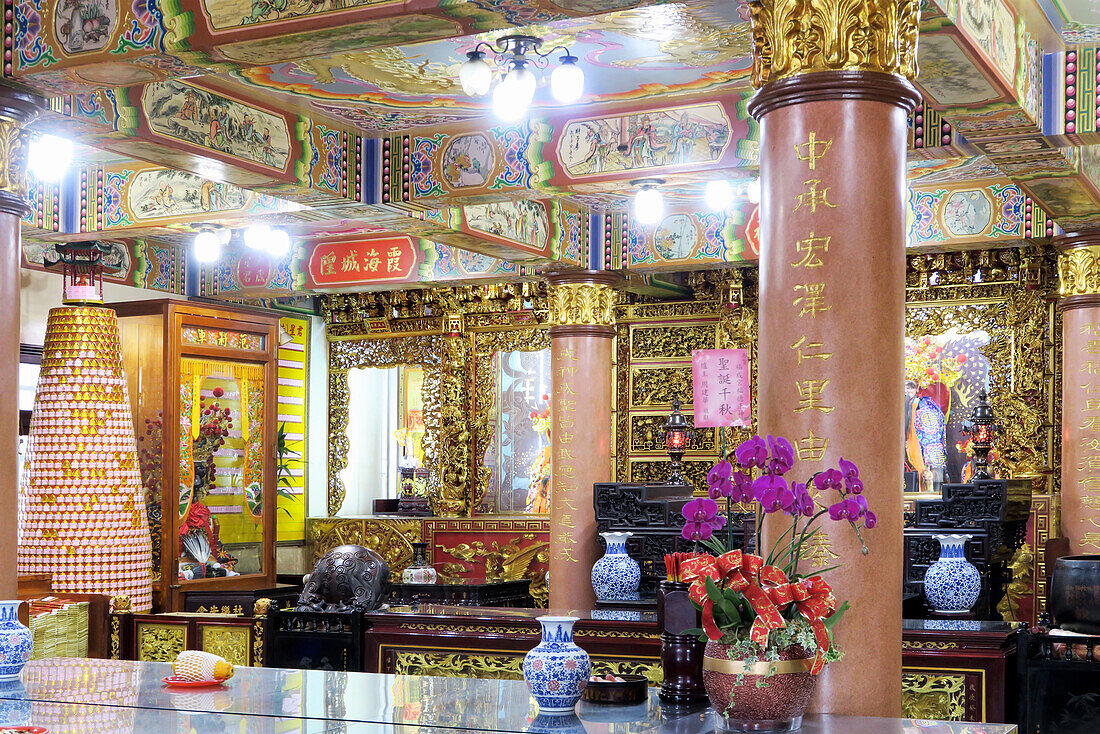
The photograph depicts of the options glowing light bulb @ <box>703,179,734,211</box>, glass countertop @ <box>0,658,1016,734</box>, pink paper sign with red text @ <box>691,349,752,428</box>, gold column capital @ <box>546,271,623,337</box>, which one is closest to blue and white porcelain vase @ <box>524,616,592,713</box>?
glass countertop @ <box>0,658,1016,734</box>

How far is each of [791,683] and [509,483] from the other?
37.4ft

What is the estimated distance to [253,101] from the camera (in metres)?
7.84

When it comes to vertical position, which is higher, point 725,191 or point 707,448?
point 725,191

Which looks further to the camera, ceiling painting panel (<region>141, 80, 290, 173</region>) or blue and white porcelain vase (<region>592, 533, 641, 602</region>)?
blue and white porcelain vase (<region>592, 533, 641, 602</region>)

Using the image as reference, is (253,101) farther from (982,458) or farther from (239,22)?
(982,458)

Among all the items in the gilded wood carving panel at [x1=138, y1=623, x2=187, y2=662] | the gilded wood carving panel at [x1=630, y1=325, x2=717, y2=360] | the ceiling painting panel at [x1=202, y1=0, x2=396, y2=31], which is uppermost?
the ceiling painting panel at [x1=202, y1=0, x2=396, y2=31]

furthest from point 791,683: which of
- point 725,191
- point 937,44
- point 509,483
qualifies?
point 509,483

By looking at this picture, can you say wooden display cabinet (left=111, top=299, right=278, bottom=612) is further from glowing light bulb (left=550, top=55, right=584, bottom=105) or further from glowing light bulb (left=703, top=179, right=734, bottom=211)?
glowing light bulb (left=550, top=55, right=584, bottom=105)

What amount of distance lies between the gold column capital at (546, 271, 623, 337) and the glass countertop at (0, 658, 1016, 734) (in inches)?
280

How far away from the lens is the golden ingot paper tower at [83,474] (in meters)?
9.59

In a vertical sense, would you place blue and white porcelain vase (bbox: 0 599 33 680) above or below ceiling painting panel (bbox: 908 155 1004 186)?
below

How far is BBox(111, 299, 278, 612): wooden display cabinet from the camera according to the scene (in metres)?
11.4

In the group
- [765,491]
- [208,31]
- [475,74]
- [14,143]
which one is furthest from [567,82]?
[765,491]

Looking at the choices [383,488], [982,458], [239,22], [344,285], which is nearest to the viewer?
[239,22]
